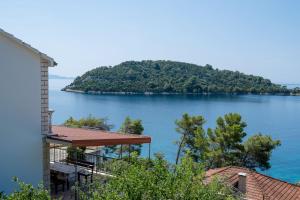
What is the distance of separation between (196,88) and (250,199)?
128m

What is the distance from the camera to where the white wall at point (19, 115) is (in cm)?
895

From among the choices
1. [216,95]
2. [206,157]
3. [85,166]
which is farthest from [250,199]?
[216,95]

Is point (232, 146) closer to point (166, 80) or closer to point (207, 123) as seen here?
point (207, 123)

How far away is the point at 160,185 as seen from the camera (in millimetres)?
4980

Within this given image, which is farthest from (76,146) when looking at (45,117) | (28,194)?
(28,194)

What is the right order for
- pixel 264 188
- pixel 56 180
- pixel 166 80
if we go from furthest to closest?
pixel 166 80 < pixel 264 188 < pixel 56 180

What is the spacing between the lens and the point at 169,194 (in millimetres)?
4855

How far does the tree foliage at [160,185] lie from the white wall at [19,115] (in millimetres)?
4713

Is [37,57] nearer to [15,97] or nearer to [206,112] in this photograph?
[15,97]

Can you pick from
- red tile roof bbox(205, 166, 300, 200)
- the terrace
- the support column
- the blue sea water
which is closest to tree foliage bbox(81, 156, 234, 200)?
the terrace

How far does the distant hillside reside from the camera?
5340 inches

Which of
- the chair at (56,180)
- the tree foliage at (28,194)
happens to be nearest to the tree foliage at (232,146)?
the chair at (56,180)

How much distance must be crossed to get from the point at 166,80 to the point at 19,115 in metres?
134

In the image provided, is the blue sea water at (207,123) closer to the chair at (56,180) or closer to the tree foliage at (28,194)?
the chair at (56,180)
